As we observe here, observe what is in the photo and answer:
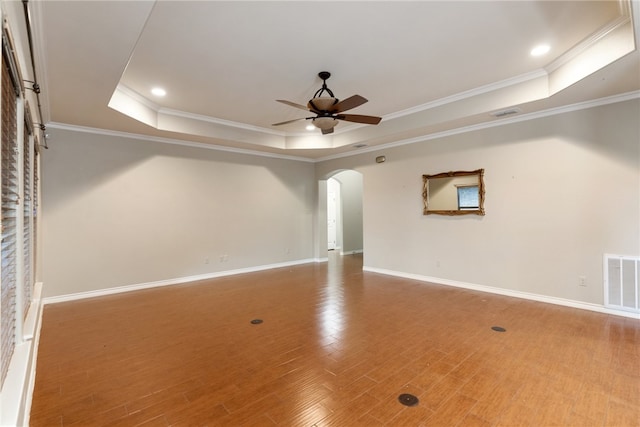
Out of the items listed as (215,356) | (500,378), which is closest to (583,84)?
(500,378)

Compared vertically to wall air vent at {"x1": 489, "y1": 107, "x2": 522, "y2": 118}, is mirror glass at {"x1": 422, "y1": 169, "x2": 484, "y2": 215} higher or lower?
lower

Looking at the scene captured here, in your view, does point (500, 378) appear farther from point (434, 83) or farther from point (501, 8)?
point (434, 83)

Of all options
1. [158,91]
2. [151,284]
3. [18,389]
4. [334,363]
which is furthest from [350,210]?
[18,389]

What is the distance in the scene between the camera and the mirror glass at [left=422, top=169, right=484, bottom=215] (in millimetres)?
4980

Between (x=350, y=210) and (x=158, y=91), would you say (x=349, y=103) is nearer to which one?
(x=158, y=91)

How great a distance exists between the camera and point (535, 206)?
4375 millimetres

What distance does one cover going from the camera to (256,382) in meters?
2.41

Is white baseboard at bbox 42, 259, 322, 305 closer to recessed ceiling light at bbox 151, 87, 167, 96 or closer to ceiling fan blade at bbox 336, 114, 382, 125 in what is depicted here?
recessed ceiling light at bbox 151, 87, 167, 96

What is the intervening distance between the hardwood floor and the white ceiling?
279cm

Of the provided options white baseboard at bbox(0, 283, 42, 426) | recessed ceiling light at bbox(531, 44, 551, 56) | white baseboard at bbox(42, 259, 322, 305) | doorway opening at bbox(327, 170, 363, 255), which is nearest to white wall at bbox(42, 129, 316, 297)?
white baseboard at bbox(42, 259, 322, 305)

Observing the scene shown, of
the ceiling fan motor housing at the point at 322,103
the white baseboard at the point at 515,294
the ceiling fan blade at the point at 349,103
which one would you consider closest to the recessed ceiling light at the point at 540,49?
the ceiling fan blade at the point at 349,103

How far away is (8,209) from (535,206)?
5792mm

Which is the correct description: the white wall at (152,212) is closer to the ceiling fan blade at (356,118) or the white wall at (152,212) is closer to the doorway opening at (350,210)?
the doorway opening at (350,210)

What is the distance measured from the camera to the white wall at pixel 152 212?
4547 mm
